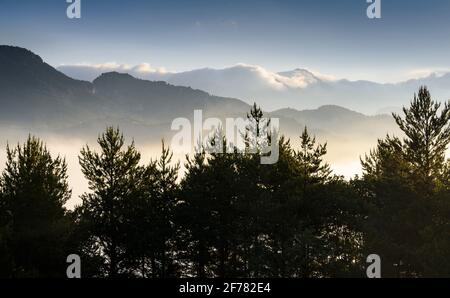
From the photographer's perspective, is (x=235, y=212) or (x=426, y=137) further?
(x=235, y=212)

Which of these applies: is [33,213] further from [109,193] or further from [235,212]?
[235,212]

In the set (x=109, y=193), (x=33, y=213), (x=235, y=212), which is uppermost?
(x=109, y=193)

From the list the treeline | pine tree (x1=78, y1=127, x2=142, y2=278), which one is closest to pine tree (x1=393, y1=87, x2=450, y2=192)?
the treeline

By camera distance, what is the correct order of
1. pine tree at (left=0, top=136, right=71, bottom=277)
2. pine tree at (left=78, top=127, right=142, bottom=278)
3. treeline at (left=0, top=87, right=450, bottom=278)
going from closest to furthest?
pine tree at (left=0, top=136, right=71, bottom=277)
treeline at (left=0, top=87, right=450, bottom=278)
pine tree at (left=78, top=127, right=142, bottom=278)

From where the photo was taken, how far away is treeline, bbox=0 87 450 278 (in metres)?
23.4

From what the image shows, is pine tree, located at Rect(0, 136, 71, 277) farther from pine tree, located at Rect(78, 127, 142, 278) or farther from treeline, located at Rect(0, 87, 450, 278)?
pine tree, located at Rect(78, 127, 142, 278)

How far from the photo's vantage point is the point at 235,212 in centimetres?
2881

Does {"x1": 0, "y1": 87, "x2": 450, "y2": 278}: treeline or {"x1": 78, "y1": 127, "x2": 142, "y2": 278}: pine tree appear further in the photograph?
{"x1": 78, "y1": 127, "x2": 142, "y2": 278}: pine tree

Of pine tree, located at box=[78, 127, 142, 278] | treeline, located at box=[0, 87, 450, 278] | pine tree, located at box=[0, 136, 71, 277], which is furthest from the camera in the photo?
pine tree, located at box=[78, 127, 142, 278]

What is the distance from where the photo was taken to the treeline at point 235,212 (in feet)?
76.9

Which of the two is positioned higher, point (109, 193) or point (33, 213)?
point (109, 193)

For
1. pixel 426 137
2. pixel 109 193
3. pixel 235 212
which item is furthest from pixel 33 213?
pixel 426 137
